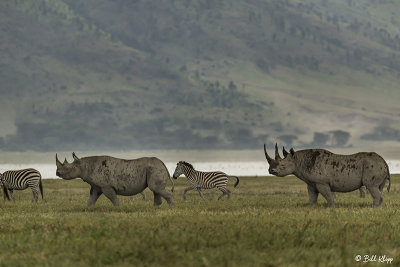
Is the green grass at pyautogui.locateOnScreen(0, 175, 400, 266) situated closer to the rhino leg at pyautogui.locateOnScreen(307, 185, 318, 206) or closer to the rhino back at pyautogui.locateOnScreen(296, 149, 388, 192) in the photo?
the rhino back at pyautogui.locateOnScreen(296, 149, 388, 192)

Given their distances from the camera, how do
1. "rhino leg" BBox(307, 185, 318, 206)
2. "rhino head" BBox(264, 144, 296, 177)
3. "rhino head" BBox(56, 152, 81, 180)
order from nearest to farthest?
"rhino head" BBox(264, 144, 296, 177) → "rhino leg" BBox(307, 185, 318, 206) → "rhino head" BBox(56, 152, 81, 180)

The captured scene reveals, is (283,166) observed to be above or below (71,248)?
above

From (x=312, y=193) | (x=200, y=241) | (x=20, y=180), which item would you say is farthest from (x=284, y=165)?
(x=20, y=180)

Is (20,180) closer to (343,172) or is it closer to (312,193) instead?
(312,193)

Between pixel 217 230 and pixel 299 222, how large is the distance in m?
3.02

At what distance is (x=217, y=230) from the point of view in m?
13.6

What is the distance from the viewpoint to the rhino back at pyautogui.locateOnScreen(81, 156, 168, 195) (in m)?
22.2

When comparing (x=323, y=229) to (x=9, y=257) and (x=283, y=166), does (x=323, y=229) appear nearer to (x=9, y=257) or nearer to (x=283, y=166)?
(x=9, y=257)

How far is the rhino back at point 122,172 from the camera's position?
22156 mm

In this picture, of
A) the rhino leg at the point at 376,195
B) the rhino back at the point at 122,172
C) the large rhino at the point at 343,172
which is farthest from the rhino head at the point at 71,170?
the rhino leg at the point at 376,195

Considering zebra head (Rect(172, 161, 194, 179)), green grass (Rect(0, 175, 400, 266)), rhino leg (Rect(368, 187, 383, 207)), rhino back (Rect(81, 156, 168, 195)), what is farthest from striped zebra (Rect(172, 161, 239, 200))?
green grass (Rect(0, 175, 400, 266))

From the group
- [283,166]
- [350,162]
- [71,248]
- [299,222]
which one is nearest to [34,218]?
[71,248]

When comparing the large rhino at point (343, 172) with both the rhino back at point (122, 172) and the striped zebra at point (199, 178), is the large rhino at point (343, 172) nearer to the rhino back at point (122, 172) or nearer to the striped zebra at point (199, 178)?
the rhino back at point (122, 172)

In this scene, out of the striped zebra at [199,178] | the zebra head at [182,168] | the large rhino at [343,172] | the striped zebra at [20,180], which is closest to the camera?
the large rhino at [343,172]
